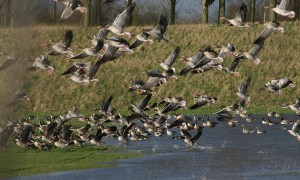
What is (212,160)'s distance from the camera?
26984mm

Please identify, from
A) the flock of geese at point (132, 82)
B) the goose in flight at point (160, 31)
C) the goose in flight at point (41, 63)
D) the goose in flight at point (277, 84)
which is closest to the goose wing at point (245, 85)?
the flock of geese at point (132, 82)

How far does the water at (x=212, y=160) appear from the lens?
23.4m

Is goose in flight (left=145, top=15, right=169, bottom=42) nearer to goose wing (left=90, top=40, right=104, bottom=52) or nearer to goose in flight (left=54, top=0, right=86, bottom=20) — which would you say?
goose wing (left=90, top=40, right=104, bottom=52)

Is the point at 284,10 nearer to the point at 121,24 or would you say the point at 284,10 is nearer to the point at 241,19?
the point at 241,19

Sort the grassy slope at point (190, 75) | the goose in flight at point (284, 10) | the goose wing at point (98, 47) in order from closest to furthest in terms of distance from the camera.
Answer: the goose wing at point (98, 47), the goose in flight at point (284, 10), the grassy slope at point (190, 75)

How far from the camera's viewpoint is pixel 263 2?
376ft

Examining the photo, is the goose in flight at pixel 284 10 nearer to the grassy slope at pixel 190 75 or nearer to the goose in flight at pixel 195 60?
the goose in flight at pixel 195 60

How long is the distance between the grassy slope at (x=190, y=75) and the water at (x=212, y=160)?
1932cm

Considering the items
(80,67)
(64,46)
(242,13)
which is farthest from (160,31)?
(64,46)

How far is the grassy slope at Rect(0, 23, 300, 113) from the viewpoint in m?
56.6

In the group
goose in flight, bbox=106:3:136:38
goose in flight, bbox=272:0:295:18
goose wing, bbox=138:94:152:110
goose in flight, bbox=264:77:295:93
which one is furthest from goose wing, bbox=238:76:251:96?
goose in flight, bbox=106:3:136:38

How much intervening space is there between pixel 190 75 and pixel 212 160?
33231 mm

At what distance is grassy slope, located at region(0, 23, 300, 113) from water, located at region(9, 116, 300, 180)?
19.3 metres

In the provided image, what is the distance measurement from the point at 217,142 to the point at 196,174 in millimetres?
10837
